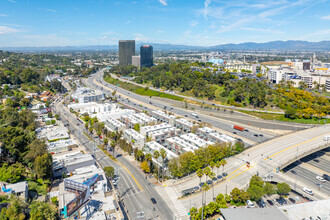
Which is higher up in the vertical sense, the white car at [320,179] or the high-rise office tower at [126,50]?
the high-rise office tower at [126,50]

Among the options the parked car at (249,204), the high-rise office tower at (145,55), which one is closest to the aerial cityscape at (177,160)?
the parked car at (249,204)

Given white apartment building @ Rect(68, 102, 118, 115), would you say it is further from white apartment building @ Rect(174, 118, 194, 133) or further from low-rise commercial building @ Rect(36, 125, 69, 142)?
white apartment building @ Rect(174, 118, 194, 133)

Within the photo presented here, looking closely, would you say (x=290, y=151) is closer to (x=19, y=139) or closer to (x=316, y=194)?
(x=316, y=194)

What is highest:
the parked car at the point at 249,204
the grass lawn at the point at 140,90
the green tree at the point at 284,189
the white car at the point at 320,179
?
the grass lawn at the point at 140,90

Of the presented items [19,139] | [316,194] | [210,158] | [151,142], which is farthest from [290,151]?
[19,139]

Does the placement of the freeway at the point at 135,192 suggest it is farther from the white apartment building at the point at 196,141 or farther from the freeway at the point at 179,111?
the freeway at the point at 179,111
